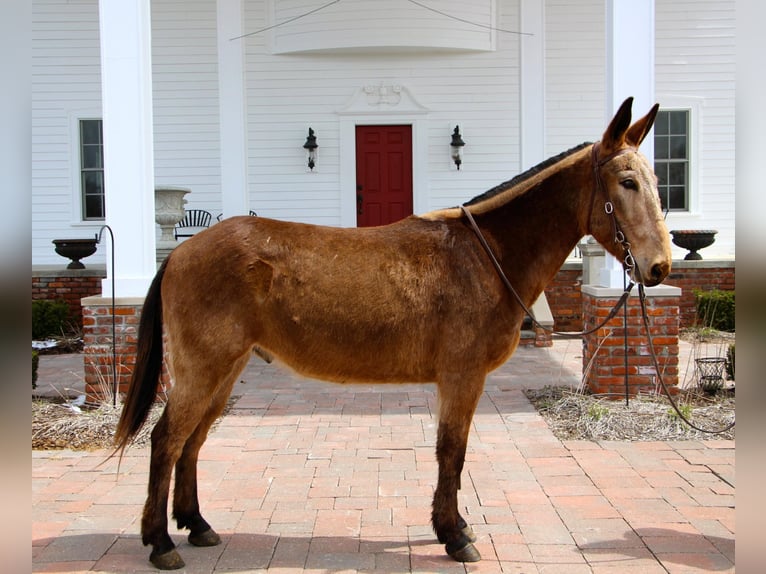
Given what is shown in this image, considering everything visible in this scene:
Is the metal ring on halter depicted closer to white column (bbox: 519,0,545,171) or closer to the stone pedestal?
the stone pedestal

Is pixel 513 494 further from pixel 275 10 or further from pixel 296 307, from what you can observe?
pixel 275 10

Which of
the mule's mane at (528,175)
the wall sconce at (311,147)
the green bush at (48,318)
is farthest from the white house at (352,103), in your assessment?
the mule's mane at (528,175)

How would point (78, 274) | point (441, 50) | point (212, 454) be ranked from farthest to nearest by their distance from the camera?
1. point (441, 50)
2. point (78, 274)
3. point (212, 454)

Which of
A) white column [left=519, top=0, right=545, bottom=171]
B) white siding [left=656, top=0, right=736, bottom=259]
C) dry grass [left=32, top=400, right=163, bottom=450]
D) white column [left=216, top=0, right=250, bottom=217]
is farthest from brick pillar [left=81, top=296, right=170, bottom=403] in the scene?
white siding [left=656, top=0, right=736, bottom=259]

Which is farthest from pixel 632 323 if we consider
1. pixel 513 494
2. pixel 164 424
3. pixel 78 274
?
pixel 78 274

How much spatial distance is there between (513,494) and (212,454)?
7.16ft

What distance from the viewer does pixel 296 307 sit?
10.9 feet

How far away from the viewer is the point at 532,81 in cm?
1152

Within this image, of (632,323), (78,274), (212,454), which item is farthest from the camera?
(78,274)

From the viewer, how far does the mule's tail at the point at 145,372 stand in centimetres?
345

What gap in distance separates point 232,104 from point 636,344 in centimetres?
800

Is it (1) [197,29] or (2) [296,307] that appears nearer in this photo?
(2) [296,307]

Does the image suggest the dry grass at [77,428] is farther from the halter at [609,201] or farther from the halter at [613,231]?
the halter at [609,201]

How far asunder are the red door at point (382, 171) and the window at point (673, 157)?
4336 millimetres
